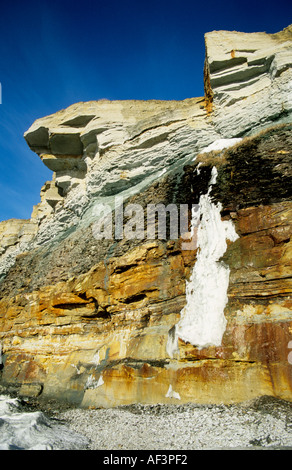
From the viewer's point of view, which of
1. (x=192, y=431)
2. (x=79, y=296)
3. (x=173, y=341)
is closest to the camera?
(x=192, y=431)

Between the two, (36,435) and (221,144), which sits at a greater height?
(221,144)

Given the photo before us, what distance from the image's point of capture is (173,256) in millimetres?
7895

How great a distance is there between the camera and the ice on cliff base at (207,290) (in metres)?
6.23

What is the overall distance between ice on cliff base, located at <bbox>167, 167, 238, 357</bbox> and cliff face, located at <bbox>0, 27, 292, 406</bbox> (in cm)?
3

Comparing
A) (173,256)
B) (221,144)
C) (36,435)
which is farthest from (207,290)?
(221,144)

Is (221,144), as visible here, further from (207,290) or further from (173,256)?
(207,290)

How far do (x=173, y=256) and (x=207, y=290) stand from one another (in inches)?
59.1

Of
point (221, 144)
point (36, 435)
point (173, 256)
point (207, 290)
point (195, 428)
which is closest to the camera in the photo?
point (195, 428)

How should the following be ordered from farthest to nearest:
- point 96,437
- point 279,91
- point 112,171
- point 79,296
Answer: point 112,171 → point 79,296 → point 279,91 → point 96,437

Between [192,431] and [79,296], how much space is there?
5784 millimetres

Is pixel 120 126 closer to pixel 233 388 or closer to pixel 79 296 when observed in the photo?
pixel 79 296

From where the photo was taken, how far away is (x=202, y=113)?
1076cm

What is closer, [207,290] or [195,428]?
[195,428]

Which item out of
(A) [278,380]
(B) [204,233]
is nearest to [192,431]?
(A) [278,380]
